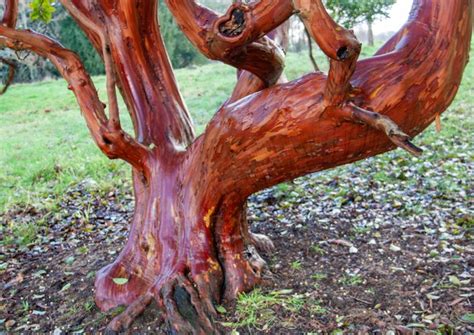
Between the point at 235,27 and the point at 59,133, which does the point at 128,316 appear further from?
the point at 59,133

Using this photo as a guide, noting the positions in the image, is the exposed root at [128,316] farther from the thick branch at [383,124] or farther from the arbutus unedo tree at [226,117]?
the thick branch at [383,124]

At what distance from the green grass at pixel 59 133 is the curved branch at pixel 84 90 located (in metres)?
2.28

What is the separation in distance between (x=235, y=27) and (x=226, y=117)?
617 millimetres

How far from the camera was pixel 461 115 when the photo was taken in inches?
314

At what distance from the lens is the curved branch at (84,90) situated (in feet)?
9.58

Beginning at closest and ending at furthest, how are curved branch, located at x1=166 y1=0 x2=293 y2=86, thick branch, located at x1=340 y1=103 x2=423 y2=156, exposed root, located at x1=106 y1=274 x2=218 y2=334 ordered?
thick branch, located at x1=340 y1=103 x2=423 y2=156 → curved branch, located at x1=166 y1=0 x2=293 y2=86 → exposed root, located at x1=106 y1=274 x2=218 y2=334

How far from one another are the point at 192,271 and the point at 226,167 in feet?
2.18

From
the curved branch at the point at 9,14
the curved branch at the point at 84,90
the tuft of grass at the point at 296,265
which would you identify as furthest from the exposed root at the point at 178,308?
the curved branch at the point at 9,14

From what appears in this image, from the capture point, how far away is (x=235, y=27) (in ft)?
7.00

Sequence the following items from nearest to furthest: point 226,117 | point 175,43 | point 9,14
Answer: point 226,117, point 9,14, point 175,43

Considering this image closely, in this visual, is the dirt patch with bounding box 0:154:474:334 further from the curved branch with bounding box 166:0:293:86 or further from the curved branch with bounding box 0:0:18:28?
the curved branch with bounding box 0:0:18:28

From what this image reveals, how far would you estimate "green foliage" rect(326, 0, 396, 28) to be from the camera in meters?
3.43

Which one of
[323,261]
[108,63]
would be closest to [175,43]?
[108,63]

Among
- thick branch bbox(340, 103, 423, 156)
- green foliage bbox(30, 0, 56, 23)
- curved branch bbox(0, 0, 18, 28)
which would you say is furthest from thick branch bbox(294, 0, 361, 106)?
green foliage bbox(30, 0, 56, 23)
